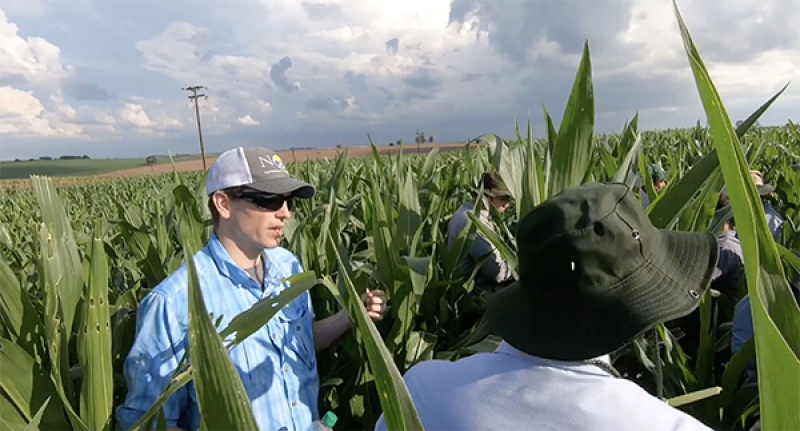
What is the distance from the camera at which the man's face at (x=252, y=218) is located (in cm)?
147

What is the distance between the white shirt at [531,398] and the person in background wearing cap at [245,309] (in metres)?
0.63

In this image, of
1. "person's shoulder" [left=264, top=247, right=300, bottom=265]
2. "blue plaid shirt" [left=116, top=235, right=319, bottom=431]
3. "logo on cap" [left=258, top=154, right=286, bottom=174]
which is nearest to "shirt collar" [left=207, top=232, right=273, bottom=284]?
"blue plaid shirt" [left=116, top=235, right=319, bottom=431]

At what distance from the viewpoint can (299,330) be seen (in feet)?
4.96

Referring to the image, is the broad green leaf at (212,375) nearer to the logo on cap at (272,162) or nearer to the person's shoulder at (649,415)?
the person's shoulder at (649,415)

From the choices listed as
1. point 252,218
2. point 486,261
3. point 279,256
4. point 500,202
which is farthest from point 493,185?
point 252,218

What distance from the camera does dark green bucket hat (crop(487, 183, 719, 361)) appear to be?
2.22ft

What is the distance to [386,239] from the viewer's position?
5.43 feet

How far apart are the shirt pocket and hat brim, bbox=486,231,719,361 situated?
2.87ft

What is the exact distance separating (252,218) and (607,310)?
1.08 meters

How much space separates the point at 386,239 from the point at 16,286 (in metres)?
0.98

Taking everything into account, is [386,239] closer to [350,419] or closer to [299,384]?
[299,384]

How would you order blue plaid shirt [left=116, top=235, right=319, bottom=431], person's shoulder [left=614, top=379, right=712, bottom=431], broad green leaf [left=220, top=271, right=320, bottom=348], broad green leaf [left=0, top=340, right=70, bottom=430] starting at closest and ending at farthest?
person's shoulder [left=614, top=379, right=712, bottom=431] → broad green leaf [left=220, top=271, right=320, bottom=348] → broad green leaf [left=0, top=340, right=70, bottom=430] → blue plaid shirt [left=116, top=235, right=319, bottom=431]

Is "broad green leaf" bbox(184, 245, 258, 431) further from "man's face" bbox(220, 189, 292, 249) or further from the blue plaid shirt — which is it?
"man's face" bbox(220, 189, 292, 249)

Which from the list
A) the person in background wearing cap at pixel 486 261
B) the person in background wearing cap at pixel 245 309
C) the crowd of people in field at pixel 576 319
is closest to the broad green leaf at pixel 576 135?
the crowd of people in field at pixel 576 319
